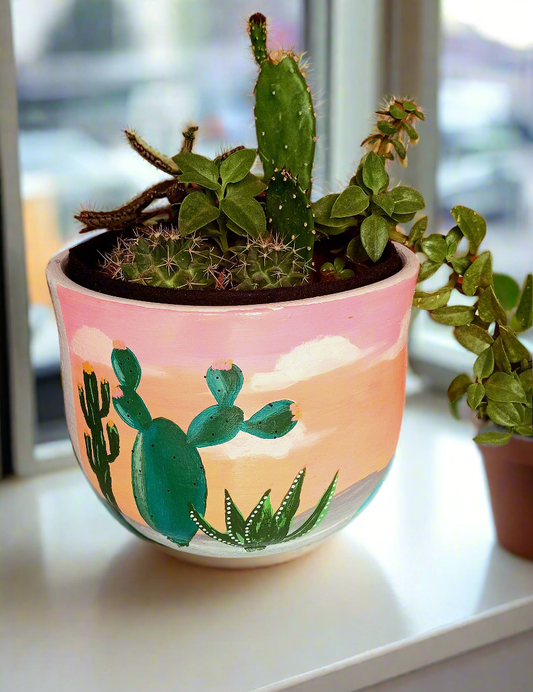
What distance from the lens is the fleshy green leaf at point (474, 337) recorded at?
0.58 metres

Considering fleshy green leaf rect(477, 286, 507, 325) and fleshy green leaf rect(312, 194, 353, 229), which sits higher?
fleshy green leaf rect(312, 194, 353, 229)

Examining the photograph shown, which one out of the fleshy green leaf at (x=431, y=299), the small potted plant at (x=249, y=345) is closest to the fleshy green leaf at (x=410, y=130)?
the small potted plant at (x=249, y=345)

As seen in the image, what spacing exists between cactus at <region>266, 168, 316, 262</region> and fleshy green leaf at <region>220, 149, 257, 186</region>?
0.02 meters

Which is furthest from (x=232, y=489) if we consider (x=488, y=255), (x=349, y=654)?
(x=488, y=255)

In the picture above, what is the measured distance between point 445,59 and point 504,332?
47 cm

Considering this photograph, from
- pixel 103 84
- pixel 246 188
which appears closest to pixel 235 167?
pixel 246 188

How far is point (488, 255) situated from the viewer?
0.57 m

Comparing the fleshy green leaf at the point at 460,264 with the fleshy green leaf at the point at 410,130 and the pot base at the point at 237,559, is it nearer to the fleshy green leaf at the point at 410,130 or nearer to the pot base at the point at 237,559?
the fleshy green leaf at the point at 410,130

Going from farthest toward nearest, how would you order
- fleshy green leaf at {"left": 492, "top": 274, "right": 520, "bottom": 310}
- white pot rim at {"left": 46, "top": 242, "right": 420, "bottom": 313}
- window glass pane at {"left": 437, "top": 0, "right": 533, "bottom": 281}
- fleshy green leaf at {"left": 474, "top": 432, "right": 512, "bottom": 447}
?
window glass pane at {"left": 437, "top": 0, "right": 533, "bottom": 281}
fleshy green leaf at {"left": 492, "top": 274, "right": 520, "bottom": 310}
fleshy green leaf at {"left": 474, "top": 432, "right": 512, "bottom": 447}
white pot rim at {"left": 46, "top": 242, "right": 420, "bottom": 313}

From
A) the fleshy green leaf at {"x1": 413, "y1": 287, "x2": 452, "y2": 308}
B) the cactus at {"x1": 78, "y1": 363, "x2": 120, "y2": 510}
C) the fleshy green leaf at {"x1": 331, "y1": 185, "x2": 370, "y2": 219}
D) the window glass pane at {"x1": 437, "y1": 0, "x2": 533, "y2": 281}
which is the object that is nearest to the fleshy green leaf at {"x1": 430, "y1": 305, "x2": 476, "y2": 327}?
the fleshy green leaf at {"x1": 413, "y1": 287, "x2": 452, "y2": 308}

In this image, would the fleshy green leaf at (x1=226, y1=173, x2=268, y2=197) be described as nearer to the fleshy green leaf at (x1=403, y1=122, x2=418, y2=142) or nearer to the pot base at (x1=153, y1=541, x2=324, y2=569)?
the fleshy green leaf at (x1=403, y1=122, x2=418, y2=142)

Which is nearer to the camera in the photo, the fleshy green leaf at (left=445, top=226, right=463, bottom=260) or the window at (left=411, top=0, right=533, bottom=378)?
the fleshy green leaf at (left=445, top=226, right=463, bottom=260)

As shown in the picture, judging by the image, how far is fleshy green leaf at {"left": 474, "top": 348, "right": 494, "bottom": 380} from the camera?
572 millimetres

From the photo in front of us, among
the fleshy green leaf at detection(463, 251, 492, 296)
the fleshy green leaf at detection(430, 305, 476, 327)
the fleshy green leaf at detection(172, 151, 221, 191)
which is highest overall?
the fleshy green leaf at detection(172, 151, 221, 191)
